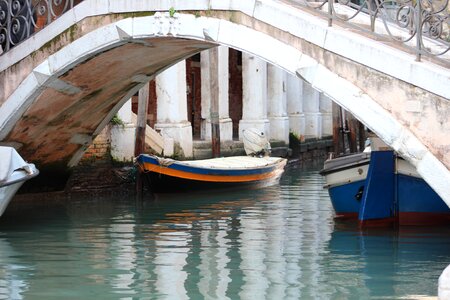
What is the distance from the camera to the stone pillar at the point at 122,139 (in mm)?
12266

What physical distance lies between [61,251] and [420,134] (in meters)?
2.80

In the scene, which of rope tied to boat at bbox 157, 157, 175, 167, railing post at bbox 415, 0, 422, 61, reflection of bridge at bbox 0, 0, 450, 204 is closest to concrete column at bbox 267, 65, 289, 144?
rope tied to boat at bbox 157, 157, 175, 167

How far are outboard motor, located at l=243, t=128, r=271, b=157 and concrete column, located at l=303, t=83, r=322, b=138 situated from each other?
4.92 metres

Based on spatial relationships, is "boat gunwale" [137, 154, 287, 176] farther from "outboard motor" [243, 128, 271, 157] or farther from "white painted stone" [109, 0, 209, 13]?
"white painted stone" [109, 0, 209, 13]

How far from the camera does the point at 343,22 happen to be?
701 cm

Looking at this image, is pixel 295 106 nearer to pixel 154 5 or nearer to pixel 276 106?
pixel 276 106

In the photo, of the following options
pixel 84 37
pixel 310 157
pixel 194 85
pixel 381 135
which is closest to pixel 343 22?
pixel 381 135

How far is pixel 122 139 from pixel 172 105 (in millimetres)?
1099

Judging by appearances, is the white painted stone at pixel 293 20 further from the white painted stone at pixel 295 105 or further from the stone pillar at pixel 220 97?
the white painted stone at pixel 295 105

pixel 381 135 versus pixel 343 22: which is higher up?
pixel 343 22

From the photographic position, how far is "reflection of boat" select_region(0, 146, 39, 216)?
346 inches

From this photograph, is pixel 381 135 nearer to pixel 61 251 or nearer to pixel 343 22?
pixel 343 22

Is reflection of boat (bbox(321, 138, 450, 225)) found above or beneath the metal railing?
beneath

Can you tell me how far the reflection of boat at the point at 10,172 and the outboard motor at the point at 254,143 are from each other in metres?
5.70
